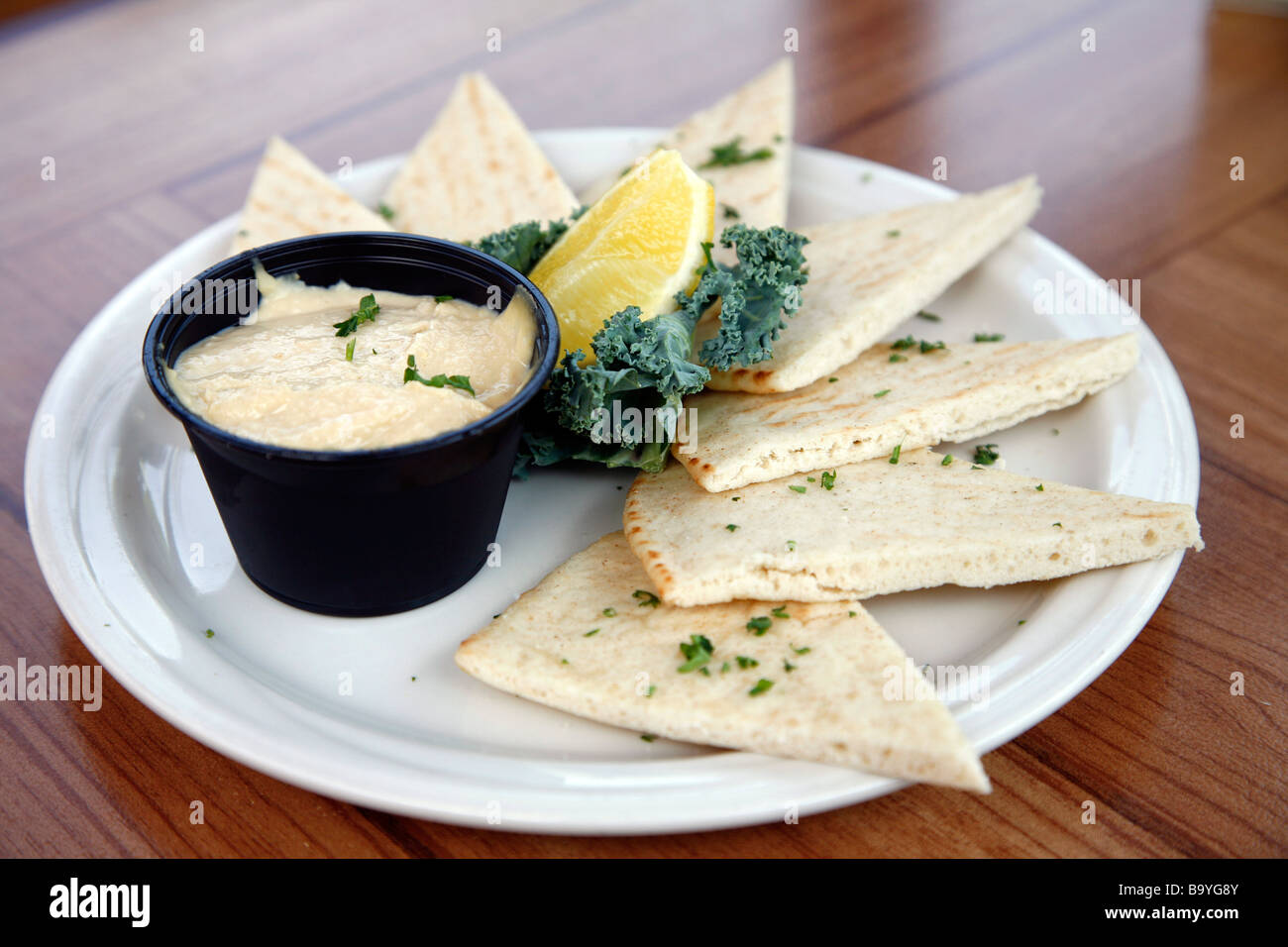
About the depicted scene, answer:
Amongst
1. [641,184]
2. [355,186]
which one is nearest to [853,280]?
[641,184]

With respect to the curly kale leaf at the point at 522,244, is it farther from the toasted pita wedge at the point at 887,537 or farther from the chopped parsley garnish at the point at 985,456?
the chopped parsley garnish at the point at 985,456

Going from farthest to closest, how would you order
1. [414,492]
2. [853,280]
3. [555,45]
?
1. [555,45]
2. [853,280]
3. [414,492]

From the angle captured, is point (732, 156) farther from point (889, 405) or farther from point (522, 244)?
point (889, 405)

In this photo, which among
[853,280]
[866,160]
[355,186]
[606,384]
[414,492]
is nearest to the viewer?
[414,492]

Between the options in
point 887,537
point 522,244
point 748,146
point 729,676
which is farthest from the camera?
point 748,146

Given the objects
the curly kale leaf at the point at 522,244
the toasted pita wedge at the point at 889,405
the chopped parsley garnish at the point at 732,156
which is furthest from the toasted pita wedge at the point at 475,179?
the toasted pita wedge at the point at 889,405

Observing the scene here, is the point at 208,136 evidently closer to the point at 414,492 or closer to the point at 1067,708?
the point at 414,492

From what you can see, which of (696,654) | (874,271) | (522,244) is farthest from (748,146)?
(696,654)

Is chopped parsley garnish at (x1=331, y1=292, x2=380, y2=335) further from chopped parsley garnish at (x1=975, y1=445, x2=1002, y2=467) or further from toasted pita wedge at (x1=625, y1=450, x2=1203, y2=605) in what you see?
chopped parsley garnish at (x1=975, y1=445, x2=1002, y2=467)
